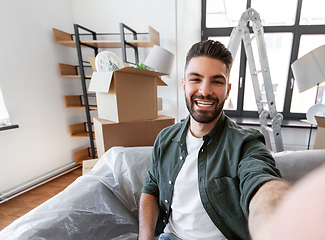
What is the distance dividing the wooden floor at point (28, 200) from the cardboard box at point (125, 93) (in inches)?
48.5

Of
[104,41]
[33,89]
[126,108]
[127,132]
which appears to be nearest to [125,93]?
[126,108]

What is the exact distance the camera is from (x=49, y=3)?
6.15 feet

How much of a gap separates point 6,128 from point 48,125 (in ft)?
1.47

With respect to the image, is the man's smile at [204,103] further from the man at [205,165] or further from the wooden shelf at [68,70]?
the wooden shelf at [68,70]

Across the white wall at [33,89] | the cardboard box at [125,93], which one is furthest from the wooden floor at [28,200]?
the cardboard box at [125,93]

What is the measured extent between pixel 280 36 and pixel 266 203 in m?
2.59

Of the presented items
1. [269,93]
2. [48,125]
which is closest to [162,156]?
[269,93]

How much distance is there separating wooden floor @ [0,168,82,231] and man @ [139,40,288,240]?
1.50 m

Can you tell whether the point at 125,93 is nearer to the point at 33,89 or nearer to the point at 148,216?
the point at 148,216

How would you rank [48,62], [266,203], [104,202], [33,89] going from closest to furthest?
[266,203]
[104,202]
[33,89]
[48,62]

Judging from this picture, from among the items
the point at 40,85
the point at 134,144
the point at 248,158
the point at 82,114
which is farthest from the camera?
the point at 82,114

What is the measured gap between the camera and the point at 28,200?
1656mm

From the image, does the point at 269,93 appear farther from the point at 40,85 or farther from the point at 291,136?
the point at 40,85

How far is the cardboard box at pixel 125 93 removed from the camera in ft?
3.40
